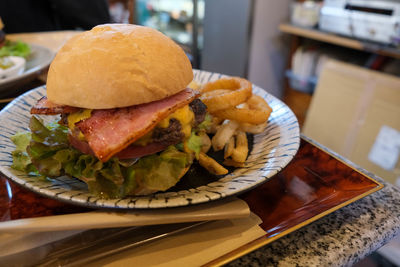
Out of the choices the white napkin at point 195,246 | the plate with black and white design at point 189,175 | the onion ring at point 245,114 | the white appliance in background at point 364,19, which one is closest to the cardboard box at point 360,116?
the white appliance in background at point 364,19

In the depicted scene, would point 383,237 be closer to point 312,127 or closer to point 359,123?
point 359,123

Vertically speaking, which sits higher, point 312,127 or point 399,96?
point 399,96

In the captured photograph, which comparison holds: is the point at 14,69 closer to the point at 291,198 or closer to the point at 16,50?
the point at 16,50

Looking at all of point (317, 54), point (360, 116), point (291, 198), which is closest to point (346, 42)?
point (317, 54)

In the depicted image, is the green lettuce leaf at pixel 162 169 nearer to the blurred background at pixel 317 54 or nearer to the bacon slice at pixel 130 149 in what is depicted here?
the bacon slice at pixel 130 149

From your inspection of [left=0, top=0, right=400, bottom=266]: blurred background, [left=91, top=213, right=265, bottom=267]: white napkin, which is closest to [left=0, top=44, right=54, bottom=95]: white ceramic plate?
[left=0, top=0, right=400, bottom=266]: blurred background

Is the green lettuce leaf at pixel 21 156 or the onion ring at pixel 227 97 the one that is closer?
the green lettuce leaf at pixel 21 156

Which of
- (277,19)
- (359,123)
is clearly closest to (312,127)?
(359,123)

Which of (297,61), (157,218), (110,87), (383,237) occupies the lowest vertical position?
(297,61)

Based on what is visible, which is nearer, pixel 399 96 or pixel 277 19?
pixel 399 96
